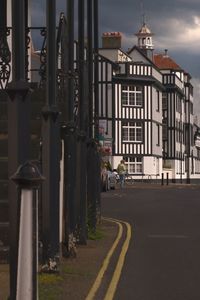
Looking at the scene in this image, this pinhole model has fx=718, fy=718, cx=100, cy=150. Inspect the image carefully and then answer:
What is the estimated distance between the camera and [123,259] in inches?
470

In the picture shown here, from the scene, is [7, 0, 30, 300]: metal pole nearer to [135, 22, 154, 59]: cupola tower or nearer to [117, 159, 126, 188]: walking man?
[117, 159, 126, 188]: walking man

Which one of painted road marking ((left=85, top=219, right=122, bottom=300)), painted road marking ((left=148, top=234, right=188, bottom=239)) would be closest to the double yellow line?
painted road marking ((left=85, top=219, right=122, bottom=300))

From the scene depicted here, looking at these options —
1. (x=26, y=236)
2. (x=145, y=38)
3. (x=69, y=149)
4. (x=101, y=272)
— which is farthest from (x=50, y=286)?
(x=145, y=38)

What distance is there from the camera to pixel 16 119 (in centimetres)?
696

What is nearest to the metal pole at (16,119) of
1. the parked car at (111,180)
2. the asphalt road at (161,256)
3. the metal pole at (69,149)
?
the asphalt road at (161,256)

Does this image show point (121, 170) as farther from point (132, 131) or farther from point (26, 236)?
point (26, 236)

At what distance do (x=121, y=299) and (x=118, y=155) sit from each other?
5317 cm

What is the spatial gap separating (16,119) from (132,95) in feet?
184

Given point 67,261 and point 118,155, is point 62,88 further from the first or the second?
point 118,155

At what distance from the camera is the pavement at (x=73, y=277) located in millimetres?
8477

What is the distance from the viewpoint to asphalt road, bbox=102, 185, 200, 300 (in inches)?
360

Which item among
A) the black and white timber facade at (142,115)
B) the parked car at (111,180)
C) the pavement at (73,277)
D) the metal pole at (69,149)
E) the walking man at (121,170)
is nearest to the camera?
the pavement at (73,277)

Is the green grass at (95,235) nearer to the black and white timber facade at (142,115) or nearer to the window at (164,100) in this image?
the black and white timber facade at (142,115)

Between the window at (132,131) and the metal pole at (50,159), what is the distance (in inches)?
2016
